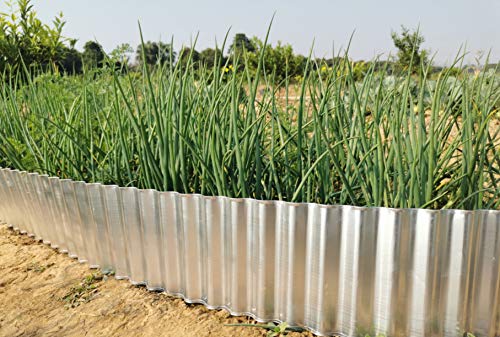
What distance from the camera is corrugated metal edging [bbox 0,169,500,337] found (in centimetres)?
145

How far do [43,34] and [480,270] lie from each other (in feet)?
19.5

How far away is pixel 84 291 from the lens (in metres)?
2.12

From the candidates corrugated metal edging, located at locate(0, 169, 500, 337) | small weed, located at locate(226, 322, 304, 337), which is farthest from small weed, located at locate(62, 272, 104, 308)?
small weed, located at locate(226, 322, 304, 337)

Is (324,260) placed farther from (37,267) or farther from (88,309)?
(37,267)

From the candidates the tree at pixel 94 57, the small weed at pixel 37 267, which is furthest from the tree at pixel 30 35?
the small weed at pixel 37 267

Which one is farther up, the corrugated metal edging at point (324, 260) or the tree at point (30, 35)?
the tree at point (30, 35)

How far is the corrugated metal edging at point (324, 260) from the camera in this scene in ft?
4.76

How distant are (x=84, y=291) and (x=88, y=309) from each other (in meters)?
0.20

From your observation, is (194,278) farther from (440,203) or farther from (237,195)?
(440,203)

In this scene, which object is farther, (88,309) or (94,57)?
(94,57)

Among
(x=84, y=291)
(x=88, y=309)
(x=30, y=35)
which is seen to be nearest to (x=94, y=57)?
(x=30, y=35)

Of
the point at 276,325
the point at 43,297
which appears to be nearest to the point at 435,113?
the point at 276,325

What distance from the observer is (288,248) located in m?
1.61

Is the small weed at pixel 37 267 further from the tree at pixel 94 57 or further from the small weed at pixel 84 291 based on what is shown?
the tree at pixel 94 57
